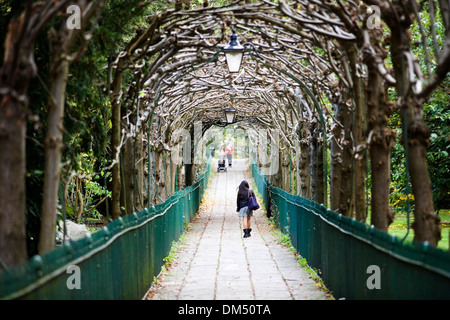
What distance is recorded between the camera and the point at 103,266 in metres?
6.17

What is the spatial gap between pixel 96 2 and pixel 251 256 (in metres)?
9.40

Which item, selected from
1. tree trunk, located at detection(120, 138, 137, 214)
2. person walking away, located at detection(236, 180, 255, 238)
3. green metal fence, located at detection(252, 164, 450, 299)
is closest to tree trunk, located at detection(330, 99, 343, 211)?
green metal fence, located at detection(252, 164, 450, 299)

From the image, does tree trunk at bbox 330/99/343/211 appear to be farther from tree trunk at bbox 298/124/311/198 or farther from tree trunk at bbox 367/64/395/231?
tree trunk at bbox 298/124/311/198

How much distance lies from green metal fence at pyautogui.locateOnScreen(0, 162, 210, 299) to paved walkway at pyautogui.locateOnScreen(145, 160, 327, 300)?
1.73 ft

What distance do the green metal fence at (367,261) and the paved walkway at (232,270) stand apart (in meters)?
0.54

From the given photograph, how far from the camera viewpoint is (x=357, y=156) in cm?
900

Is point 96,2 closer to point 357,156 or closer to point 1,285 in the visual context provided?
point 1,285

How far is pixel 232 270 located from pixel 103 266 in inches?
237

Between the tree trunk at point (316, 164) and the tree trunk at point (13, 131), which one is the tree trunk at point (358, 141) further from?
the tree trunk at point (13, 131)

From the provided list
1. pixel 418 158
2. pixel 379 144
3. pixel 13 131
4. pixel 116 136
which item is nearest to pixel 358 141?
pixel 379 144

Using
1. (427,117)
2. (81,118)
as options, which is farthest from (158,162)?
(81,118)

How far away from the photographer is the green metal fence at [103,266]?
396 cm

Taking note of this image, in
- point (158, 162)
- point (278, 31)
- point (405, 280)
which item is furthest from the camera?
point (158, 162)

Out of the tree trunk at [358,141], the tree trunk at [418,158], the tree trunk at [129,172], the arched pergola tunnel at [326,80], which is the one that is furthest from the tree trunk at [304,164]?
the tree trunk at [418,158]
